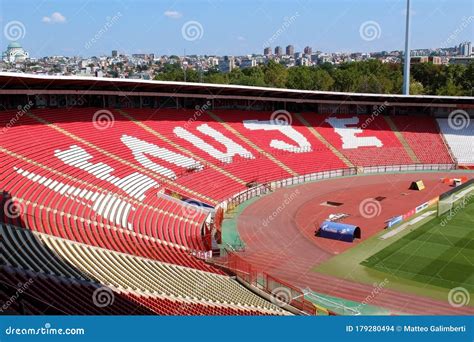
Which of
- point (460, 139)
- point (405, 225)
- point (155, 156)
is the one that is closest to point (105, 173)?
point (155, 156)

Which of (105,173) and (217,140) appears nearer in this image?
(105,173)

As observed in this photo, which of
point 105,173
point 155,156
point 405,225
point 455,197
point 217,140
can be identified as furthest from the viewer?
point 217,140

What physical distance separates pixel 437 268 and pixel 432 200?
12626 millimetres

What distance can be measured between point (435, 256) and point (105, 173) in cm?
1942

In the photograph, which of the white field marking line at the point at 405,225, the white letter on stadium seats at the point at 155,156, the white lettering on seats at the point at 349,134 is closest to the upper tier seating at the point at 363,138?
the white lettering on seats at the point at 349,134

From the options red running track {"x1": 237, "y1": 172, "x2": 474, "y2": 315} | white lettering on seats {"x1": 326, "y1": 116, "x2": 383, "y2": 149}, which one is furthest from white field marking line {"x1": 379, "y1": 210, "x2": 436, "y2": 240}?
white lettering on seats {"x1": 326, "y1": 116, "x2": 383, "y2": 149}

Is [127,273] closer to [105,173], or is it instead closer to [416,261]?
[416,261]

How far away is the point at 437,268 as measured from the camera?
24031mm

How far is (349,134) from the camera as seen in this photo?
53562 millimetres

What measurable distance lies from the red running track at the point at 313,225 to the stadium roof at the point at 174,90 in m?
10.8

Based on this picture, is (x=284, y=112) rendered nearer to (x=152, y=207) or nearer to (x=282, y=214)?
(x=282, y=214)

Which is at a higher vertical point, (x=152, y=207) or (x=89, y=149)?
(x=89, y=149)

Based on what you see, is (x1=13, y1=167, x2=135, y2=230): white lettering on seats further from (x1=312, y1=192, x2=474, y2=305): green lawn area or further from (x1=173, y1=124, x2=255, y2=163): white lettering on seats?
(x1=173, y1=124, x2=255, y2=163): white lettering on seats

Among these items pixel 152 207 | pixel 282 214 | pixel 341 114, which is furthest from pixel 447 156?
pixel 152 207
